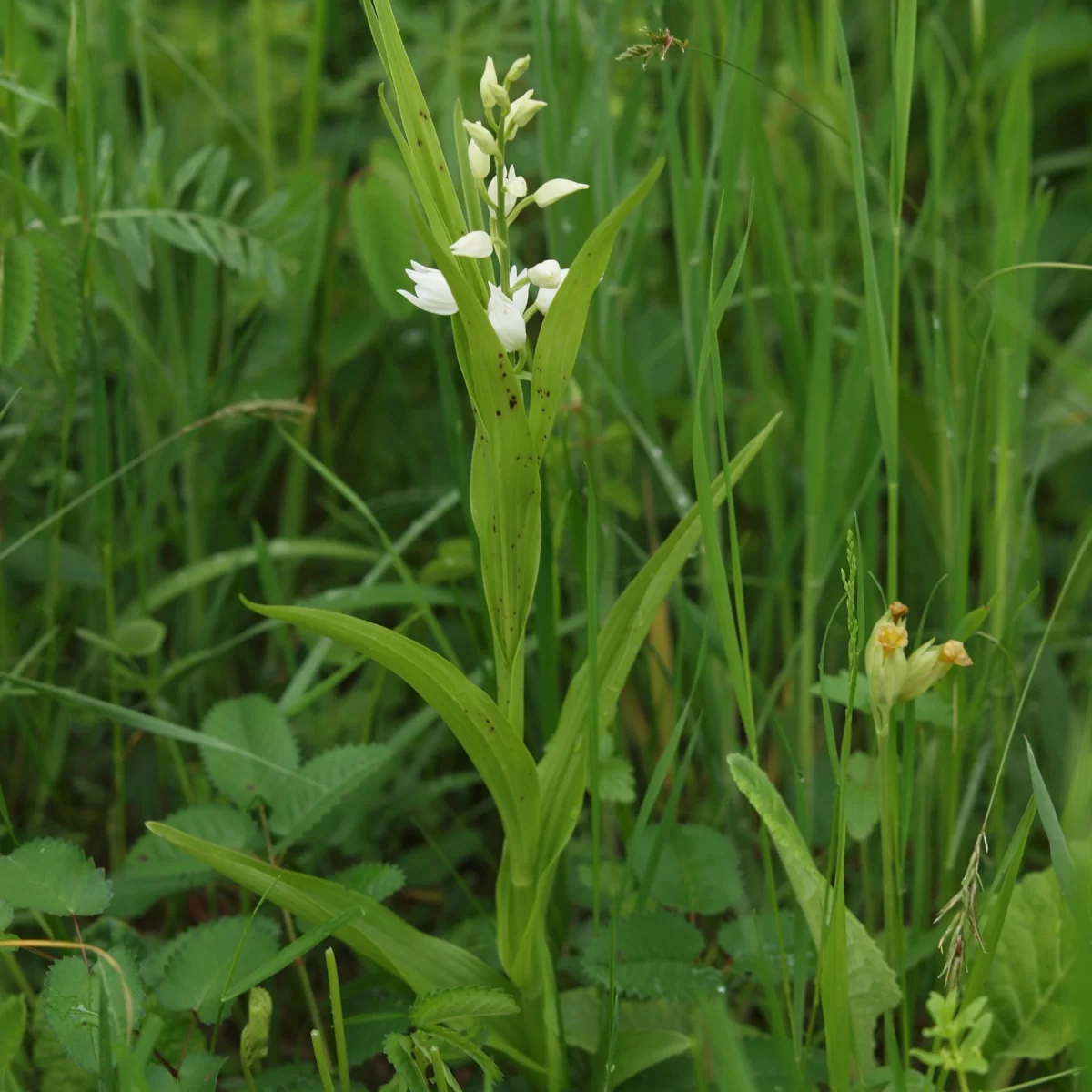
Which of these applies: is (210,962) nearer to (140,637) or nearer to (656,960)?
(656,960)

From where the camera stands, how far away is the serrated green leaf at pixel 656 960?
0.90m

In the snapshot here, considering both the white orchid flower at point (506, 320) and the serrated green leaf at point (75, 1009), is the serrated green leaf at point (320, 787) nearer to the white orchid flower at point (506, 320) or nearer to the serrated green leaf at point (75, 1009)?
the serrated green leaf at point (75, 1009)

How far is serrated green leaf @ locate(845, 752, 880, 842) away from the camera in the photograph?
3.33 feet

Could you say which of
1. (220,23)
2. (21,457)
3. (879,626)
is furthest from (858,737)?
(220,23)

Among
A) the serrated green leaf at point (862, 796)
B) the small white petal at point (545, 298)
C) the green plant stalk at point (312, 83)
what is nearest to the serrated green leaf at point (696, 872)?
the serrated green leaf at point (862, 796)

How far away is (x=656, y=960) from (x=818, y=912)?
0.47ft

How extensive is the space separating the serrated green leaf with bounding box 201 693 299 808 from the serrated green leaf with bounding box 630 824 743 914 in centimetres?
33

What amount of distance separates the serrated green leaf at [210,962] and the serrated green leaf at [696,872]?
0.32m

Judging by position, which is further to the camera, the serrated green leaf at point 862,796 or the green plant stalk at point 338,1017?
the serrated green leaf at point 862,796

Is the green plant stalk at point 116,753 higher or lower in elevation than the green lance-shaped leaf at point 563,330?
lower

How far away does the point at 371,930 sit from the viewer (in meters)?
0.87

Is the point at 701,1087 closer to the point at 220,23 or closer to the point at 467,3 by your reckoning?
the point at 467,3

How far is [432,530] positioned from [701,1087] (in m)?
0.97

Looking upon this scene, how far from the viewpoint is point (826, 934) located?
0.79 m
